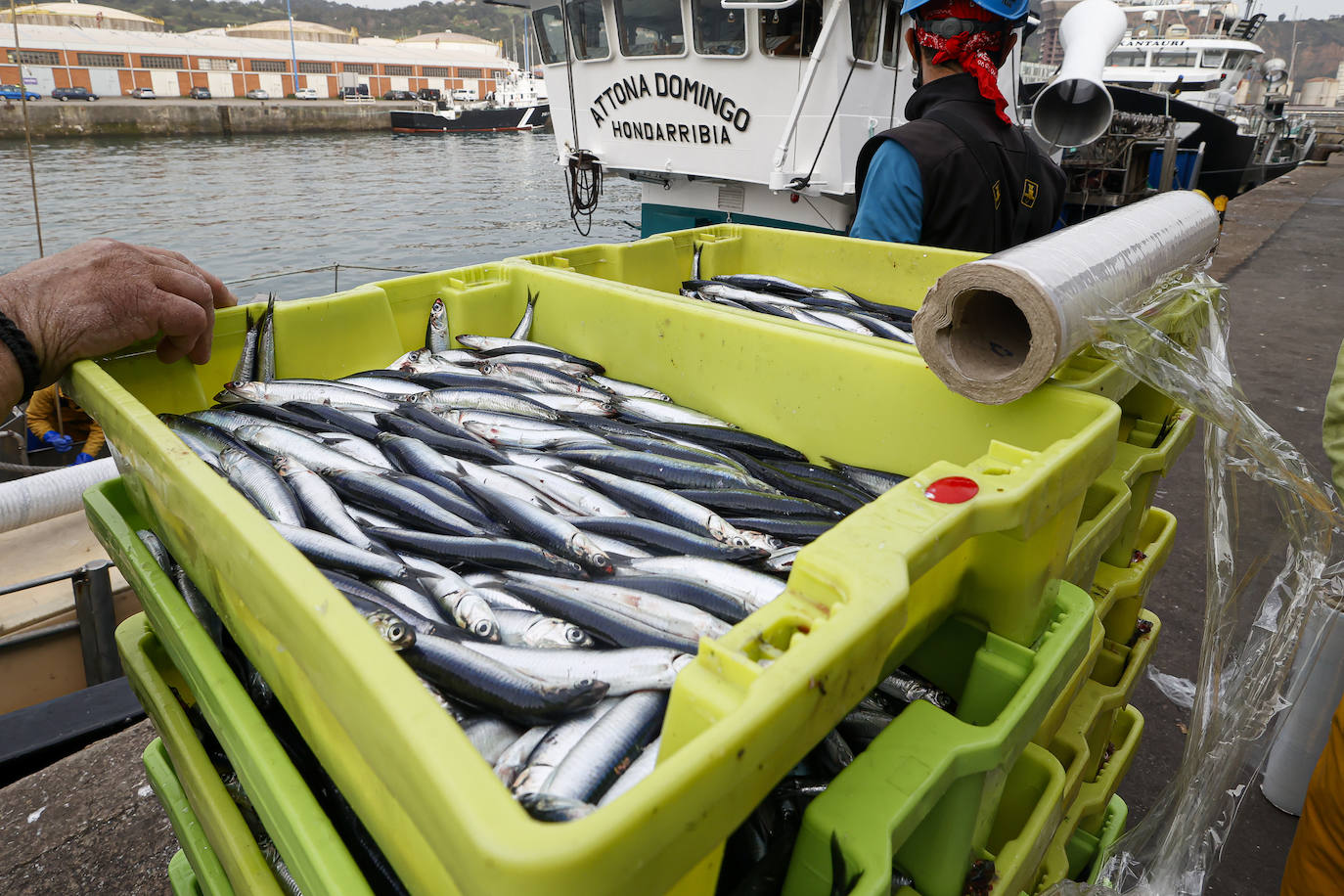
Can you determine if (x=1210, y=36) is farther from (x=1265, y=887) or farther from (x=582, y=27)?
(x=1265, y=887)

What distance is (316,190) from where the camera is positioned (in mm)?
24156

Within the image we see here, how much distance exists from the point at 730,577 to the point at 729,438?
0.62 metres

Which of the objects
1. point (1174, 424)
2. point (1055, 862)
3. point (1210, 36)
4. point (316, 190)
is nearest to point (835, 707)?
point (1055, 862)

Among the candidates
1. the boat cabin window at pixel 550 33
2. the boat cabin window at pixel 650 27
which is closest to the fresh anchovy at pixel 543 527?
the boat cabin window at pixel 650 27

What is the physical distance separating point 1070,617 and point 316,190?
27.1 m

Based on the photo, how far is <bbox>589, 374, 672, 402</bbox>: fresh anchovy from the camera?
2.26 meters

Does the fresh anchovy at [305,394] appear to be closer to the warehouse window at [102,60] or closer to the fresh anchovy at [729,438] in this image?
the fresh anchovy at [729,438]

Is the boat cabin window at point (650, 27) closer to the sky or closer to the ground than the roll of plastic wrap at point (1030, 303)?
closer to the sky

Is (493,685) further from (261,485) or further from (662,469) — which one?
(261,485)

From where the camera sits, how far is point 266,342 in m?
2.24

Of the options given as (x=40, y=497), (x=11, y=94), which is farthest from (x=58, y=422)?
(x=11, y=94)

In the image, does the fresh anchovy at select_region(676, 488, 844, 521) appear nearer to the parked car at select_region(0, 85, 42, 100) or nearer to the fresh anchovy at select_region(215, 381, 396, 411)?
the fresh anchovy at select_region(215, 381, 396, 411)

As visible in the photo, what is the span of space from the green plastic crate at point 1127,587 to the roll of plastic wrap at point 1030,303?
677 millimetres

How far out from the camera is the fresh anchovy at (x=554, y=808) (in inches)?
30.4
